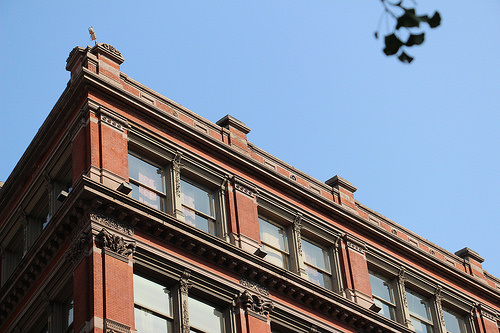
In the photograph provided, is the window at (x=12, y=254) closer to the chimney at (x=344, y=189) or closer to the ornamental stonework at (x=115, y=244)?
the ornamental stonework at (x=115, y=244)

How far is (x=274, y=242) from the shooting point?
1243 inches

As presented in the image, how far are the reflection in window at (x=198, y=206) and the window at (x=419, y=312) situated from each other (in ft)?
31.9

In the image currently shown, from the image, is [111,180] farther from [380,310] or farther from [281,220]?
[380,310]

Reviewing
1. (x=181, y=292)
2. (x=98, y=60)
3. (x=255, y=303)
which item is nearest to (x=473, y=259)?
(x=255, y=303)

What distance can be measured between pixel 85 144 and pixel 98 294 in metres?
5.62

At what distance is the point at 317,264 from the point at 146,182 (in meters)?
7.60

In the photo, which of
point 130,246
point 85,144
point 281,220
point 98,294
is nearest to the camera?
point 98,294

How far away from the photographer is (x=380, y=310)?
1299 inches

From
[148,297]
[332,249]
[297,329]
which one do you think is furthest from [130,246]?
[332,249]

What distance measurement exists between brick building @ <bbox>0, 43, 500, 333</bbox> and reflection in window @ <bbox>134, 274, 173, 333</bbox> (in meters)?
0.04

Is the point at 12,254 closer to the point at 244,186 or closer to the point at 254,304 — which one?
the point at 244,186

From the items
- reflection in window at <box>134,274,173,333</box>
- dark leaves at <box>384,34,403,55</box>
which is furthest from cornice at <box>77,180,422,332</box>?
dark leaves at <box>384,34,403,55</box>

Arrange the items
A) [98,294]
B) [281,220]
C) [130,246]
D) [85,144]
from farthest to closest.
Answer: [281,220]
[85,144]
[130,246]
[98,294]

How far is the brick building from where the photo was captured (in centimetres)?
2605
